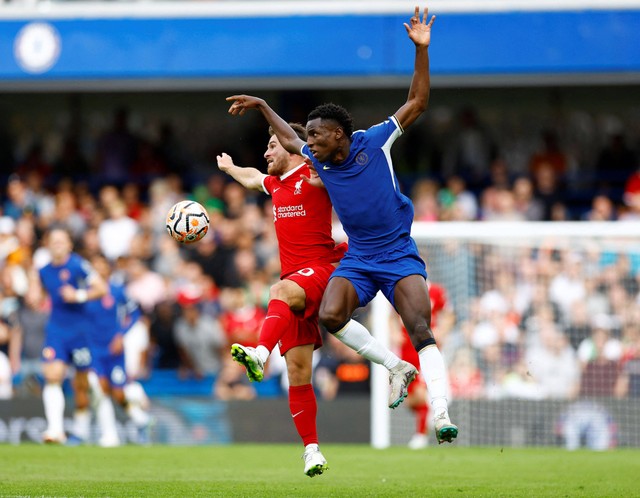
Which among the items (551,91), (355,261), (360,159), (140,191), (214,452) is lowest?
(214,452)

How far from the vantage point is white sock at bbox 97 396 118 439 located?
16.0m

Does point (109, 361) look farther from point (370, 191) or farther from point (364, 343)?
point (370, 191)

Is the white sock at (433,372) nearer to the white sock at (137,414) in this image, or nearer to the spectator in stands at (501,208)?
the white sock at (137,414)

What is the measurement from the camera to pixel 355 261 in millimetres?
8984

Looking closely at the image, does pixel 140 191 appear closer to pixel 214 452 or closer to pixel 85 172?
pixel 85 172

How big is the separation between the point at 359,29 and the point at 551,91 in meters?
4.48

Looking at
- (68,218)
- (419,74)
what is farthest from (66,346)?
(419,74)

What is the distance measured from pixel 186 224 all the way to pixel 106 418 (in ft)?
24.1

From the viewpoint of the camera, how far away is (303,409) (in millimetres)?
9219

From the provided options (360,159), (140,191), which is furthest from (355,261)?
(140,191)

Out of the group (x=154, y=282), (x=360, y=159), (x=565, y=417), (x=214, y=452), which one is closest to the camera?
(x=360, y=159)

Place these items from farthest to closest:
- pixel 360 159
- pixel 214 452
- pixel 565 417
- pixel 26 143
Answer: pixel 26 143 → pixel 565 417 → pixel 214 452 → pixel 360 159

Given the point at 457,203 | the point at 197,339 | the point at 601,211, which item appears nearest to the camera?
the point at 197,339

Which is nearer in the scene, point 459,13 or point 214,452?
point 214,452
